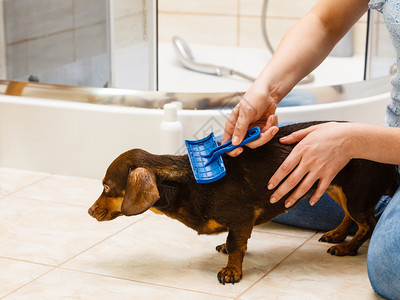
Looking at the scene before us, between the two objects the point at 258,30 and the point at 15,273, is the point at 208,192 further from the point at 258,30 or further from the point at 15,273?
the point at 258,30

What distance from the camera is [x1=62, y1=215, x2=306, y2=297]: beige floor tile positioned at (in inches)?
52.6

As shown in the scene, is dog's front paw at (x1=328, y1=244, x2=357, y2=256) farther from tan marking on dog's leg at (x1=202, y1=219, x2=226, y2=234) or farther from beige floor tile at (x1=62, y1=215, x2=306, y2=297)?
tan marking on dog's leg at (x1=202, y1=219, x2=226, y2=234)

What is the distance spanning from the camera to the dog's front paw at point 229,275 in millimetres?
1311

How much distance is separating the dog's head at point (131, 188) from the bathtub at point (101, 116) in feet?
1.70

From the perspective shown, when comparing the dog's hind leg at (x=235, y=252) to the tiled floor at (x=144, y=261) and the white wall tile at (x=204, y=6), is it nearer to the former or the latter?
the tiled floor at (x=144, y=261)

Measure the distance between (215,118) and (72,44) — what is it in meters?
0.45

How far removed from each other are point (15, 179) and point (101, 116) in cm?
30

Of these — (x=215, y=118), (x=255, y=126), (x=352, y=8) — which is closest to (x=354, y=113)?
(x=215, y=118)

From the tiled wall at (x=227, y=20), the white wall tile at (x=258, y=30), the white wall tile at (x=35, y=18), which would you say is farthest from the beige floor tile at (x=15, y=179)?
the white wall tile at (x=258, y=30)

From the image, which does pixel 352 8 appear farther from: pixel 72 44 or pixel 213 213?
pixel 72 44

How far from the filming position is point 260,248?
1492mm

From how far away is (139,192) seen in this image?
4.09 ft

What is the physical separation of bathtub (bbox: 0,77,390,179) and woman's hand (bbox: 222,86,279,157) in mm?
449

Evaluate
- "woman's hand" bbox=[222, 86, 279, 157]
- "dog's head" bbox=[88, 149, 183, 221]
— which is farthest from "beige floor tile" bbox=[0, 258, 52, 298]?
"woman's hand" bbox=[222, 86, 279, 157]
